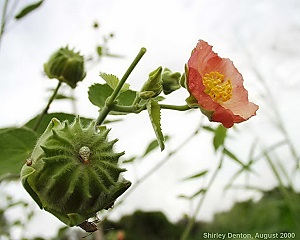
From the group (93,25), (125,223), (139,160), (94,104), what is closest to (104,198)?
(94,104)

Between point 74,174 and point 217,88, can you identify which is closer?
point 74,174

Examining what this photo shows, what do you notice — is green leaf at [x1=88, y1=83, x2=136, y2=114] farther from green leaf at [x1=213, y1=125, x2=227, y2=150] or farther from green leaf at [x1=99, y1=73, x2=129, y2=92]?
green leaf at [x1=213, y1=125, x2=227, y2=150]

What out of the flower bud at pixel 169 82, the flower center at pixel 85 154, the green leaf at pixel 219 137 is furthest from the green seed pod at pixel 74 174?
the green leaf at pixel 219 137

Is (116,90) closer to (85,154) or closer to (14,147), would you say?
(85,154)

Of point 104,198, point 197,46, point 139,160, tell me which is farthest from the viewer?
point 139,160

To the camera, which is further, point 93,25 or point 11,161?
point 93,25

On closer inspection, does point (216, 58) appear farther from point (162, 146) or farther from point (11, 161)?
point (11, 161)

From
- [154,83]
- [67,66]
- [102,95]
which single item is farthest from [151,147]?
[154,83]
